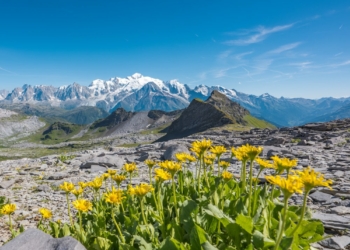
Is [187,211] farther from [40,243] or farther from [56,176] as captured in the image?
[56,176]

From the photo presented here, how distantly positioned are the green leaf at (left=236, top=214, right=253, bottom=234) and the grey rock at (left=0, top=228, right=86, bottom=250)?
2.20 metres

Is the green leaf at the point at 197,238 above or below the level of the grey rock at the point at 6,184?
above

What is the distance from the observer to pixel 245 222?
3.03 m

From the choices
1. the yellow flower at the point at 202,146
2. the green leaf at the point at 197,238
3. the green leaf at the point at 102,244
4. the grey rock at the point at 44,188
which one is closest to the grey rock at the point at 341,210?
the yellow flower at the point at 202,146

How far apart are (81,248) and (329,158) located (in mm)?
14096

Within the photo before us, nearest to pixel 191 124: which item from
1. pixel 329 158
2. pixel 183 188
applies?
pixel 329 158

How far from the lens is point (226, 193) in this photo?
5.36 metres

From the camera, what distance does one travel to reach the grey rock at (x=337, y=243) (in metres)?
4.60

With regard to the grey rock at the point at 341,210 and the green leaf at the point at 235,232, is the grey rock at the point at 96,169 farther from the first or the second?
the green leaf at the point at 235,232

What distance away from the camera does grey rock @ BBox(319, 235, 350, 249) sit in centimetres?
460

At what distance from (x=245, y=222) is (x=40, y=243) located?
2.93 metres

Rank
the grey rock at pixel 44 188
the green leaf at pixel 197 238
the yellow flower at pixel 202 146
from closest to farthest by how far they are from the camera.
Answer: the green leaf at pixel 197 238, the yellow flower at pixel 202 146, the grey rock at pixel 44 188

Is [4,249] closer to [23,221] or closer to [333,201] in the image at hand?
[23,221]

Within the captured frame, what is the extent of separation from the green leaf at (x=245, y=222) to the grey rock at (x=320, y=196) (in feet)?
18.0
